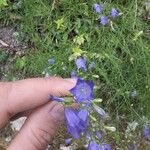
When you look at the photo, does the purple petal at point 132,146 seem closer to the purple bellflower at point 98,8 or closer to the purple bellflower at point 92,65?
the purple bellflower at point 92,65

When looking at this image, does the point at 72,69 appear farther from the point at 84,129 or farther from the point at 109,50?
the point at 84,129

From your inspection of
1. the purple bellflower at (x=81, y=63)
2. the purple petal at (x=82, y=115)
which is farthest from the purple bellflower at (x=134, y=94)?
the purple petal at (x=82, y=115)

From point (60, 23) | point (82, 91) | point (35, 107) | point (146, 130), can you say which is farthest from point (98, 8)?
point (82, 91)

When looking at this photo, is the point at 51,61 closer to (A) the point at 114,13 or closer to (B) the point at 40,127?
(A) the point at 114,13

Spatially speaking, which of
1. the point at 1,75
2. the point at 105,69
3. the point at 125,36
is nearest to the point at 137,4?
the point at 125,36

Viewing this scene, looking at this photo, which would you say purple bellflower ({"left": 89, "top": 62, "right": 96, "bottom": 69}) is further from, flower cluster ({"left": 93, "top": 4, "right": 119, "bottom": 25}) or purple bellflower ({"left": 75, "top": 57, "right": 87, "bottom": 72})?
flower cluster ({"left": 93, "top": 4, "right": 119, "bottom": 25})

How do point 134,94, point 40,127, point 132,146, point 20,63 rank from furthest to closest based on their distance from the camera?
point 20,63 < point 134,94 < point 132,146 < point 40,127

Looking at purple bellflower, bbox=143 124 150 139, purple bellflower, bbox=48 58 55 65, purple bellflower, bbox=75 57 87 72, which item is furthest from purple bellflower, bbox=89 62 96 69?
purple bellflower, bbox=143 124 150 139
